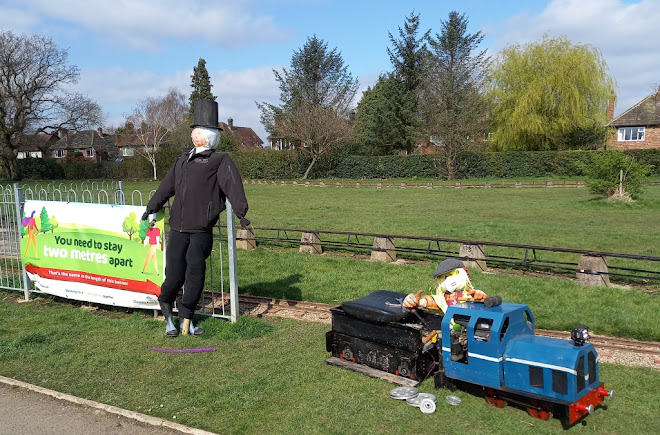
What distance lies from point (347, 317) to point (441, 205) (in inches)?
763

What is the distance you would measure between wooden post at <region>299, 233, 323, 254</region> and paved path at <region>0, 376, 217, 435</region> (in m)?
8.37

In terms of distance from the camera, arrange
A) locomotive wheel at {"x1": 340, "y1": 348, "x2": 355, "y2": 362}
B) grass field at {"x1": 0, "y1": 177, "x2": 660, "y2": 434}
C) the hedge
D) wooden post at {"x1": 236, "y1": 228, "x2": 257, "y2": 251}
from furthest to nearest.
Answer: the hedge
wooden post at {"x1": 236, "y1": 228, "x2": 257, "y2": 251}
locomotive wheel at {"x1": 340, "y1": 348, "x2": 355, "y2": 362}
grass field at {"x1": 0, "y1": 177, "x2": 660, "y2": 434}

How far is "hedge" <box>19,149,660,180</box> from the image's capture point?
40875 millimetres

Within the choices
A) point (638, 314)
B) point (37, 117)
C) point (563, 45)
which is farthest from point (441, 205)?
point (37, 117)

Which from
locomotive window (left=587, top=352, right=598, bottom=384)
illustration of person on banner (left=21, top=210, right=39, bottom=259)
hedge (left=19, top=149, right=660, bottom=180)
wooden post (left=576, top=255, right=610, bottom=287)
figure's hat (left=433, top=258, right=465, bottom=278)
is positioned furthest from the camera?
hedge (left=19, top=149, right=660, bottom=180)

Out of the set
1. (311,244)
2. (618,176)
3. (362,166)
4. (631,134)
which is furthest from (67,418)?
(631,134)

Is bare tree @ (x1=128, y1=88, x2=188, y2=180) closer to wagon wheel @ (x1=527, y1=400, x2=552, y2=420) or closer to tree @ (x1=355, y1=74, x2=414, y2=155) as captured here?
tree @ (x1=355, y1=74, x2=414, y2=155)

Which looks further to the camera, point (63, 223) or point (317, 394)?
point (63, 223)

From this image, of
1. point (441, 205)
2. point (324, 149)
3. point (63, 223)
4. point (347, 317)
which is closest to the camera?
point (347, 317)

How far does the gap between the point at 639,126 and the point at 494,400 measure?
53.3m

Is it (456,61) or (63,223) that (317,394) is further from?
(456,61)

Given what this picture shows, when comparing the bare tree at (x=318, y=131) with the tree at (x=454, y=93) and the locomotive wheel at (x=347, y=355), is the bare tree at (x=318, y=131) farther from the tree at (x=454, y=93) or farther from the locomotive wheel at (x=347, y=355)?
the locomotive wheel at (x=347, y=355)

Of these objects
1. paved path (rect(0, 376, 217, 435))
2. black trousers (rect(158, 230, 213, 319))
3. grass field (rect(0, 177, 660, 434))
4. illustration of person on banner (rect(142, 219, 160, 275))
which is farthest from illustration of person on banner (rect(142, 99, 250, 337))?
paved path (rect(0, 376, 217, 435))

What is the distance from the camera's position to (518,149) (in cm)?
4538
